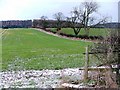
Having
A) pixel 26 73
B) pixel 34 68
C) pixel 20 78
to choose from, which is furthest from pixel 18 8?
pixel 34 68

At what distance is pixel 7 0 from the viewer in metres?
3.74

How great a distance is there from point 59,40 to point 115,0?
11.0 meters

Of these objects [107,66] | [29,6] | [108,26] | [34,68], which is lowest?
[34,68]

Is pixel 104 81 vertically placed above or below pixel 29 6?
below

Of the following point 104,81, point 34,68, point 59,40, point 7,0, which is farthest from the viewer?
point 59,40

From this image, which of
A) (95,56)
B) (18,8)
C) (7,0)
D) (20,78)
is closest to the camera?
(7,0)

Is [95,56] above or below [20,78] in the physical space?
above

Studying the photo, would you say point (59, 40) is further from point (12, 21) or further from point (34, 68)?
point (12, 21)

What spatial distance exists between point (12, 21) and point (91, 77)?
1.64 metres

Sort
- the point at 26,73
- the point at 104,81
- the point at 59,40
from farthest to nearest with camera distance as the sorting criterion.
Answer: the point at 59,40, the point at 26,73, the point at 104,81

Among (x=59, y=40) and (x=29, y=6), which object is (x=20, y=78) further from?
(x=59, y=40)

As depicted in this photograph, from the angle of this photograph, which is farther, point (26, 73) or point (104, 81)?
point (26, 73)

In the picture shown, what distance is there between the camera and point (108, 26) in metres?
4.62

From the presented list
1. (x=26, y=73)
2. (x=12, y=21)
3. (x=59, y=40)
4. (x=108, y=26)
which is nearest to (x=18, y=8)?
(x=12, y=21)
